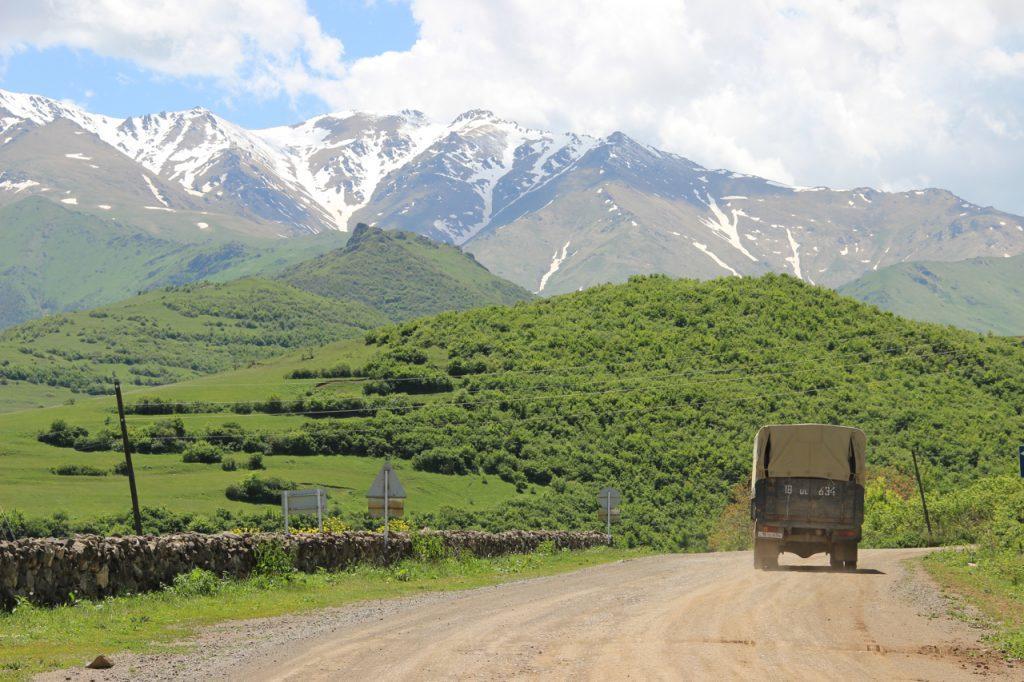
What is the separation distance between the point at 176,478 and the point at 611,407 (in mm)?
39045

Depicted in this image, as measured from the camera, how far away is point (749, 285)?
147m

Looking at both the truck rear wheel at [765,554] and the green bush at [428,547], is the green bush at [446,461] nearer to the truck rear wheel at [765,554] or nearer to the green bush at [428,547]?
the green bush at [428,547]

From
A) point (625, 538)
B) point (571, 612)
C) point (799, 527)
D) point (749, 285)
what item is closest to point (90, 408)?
point (625, 538)

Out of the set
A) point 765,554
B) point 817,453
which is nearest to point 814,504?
point 817,453

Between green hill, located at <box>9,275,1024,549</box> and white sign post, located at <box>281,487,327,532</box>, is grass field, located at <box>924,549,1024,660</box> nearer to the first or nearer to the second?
white sign post, located at <box>281,487,327,532</box>

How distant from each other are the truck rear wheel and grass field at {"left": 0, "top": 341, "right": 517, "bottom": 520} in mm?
46443

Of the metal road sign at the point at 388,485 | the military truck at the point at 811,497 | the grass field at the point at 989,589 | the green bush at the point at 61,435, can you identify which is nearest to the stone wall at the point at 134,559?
the metal road sign at the point at 388,485

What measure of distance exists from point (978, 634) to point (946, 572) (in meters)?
15.2

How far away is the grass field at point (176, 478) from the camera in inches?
3275

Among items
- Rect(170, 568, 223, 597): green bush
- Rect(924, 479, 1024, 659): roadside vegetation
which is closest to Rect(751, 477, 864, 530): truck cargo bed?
Rect(924, 479, 1024, 659): roadside vegetation

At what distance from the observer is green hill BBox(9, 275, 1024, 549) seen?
91438 mm

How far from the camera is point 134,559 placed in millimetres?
25203

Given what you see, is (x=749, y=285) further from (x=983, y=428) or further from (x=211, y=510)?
(x=211, y=510)

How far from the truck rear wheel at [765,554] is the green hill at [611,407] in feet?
104
